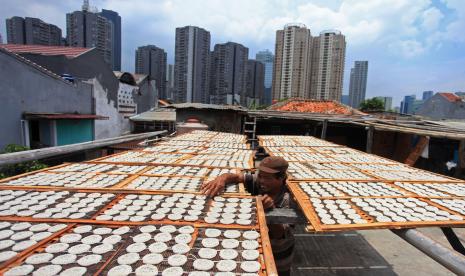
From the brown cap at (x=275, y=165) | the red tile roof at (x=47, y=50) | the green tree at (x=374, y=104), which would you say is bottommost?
the brown cap at (x=275, y=165)

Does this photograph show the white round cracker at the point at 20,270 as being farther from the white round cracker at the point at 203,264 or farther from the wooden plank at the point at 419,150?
the wooden plank at the point at 419,150

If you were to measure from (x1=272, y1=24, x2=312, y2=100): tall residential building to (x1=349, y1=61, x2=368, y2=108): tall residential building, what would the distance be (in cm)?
3655

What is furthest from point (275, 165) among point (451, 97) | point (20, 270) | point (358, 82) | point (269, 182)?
point (358, 82)

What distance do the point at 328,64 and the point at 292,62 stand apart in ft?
17.4

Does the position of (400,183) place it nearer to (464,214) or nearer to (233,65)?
(464,214)

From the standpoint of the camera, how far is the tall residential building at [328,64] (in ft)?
126

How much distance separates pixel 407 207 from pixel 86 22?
38357 mm

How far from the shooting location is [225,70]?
4550 cm

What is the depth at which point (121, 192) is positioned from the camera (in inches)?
99.0

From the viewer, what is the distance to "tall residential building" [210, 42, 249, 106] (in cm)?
4516

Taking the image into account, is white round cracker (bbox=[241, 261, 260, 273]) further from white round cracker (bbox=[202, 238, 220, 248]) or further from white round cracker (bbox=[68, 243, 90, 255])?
white round cracker (bbox=[68, 243, 90, 255])

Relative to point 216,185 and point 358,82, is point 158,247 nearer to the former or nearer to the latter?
point 216,185

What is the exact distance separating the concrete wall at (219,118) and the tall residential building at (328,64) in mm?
28334

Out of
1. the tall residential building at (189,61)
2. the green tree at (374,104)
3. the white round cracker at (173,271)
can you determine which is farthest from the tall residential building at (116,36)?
the white round cracker at (173,271)
